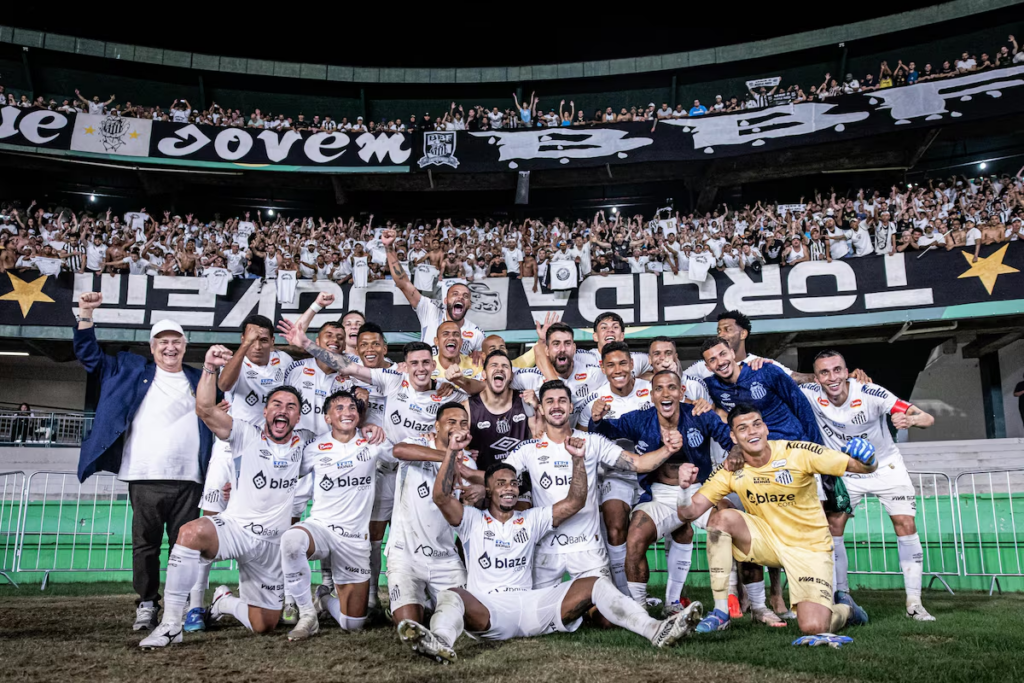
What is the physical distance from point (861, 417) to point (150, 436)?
22.8 ft

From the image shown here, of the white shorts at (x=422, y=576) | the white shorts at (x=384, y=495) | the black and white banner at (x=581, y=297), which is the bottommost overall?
the white shorts at (x=422, y=576)

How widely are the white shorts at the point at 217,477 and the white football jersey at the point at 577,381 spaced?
2.90 meters

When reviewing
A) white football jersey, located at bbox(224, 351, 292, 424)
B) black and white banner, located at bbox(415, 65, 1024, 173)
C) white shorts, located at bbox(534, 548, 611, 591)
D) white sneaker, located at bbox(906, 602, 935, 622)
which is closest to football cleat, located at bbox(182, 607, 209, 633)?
white football jersey, located at bbox(224, 351, 292, 424)

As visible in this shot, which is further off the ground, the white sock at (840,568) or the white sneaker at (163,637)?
the white sock at (840,568)

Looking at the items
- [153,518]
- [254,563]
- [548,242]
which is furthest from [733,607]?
[548,242]

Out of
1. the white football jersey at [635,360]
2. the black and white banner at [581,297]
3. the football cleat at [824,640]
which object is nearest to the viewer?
the football cleat at [824,640]

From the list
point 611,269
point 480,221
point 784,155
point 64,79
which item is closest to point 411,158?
point 480,221

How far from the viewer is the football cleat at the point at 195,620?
21.7 ft

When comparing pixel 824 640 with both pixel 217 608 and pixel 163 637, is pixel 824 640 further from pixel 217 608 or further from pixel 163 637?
pixel 217 608

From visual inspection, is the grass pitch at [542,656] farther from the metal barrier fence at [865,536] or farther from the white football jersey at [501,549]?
the metal barrier fence at [865,536]

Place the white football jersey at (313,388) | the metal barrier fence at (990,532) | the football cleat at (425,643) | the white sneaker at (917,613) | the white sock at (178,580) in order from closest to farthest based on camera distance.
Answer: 1. the football cleat at (425,643)
2. the white sock at (178,580)
3. the white sneaker at (917,613)
4. the white football jersey at (313,388)
5. the metal barrier fence at (990,532)

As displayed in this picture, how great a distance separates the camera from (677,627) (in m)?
5.16

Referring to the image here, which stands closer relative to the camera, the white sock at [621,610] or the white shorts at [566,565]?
the white sock at [621,610]

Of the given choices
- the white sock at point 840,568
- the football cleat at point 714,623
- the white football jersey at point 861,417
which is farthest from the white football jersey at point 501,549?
the white football jersey at point 861,417
